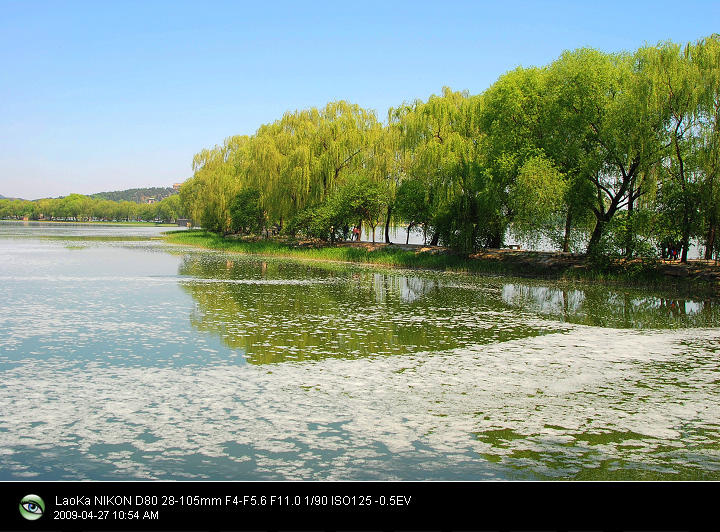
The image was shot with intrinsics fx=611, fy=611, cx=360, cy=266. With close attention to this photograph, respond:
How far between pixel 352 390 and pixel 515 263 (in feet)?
64.2

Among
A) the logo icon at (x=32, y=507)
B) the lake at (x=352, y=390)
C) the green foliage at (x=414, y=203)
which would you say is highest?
the green foliage at (x=414, y=203)

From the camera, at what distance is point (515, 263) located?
25.7m

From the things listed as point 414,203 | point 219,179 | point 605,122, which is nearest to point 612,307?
point 605,122

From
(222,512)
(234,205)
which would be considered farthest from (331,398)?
(234,205)

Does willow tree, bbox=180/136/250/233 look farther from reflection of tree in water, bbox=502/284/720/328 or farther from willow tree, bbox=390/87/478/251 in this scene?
reflection of tree in water, bbox=502/284/720/328

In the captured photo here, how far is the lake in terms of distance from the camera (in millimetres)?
5086

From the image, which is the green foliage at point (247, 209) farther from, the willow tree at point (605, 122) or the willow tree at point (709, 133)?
the willow tree at point (709, 133)

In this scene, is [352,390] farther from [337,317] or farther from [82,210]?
[82,210]

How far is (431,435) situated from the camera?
5.78m

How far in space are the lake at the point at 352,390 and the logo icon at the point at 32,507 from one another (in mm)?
875

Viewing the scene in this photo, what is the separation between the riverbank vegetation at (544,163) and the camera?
792 inches
